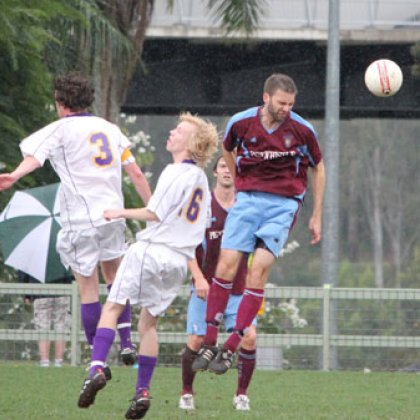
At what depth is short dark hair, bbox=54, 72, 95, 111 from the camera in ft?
35.3

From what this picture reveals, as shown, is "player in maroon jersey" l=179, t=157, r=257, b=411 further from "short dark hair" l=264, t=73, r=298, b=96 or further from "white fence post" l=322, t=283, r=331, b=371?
"white fence post" l=322, t=283, r=331, b=371

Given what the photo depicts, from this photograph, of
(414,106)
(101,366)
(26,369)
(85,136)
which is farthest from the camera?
(414,106)

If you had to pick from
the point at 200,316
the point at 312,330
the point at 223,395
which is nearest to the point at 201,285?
the point at 200,316

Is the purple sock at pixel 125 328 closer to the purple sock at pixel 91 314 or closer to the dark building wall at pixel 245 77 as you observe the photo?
the purple sock at pixel 91 314

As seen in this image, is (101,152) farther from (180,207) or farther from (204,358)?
(204,358)

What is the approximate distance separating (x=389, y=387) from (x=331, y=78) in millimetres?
8327

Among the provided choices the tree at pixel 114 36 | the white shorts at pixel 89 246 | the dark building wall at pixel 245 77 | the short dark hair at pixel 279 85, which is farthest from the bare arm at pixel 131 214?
the dark building wall at pixel 245 77

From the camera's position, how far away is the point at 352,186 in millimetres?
83062

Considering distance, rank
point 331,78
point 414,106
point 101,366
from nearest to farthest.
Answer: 1. point 101,366
2. point 331,78
3. point 414,106

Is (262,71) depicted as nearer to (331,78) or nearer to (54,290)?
(331,78)

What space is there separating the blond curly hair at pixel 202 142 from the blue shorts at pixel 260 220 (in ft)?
2.83

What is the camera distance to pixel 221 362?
10531 mm

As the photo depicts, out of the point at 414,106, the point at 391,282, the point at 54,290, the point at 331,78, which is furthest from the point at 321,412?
the point at 391,282

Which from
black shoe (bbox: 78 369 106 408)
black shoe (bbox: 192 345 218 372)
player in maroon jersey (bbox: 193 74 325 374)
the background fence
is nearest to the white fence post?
the background fence
